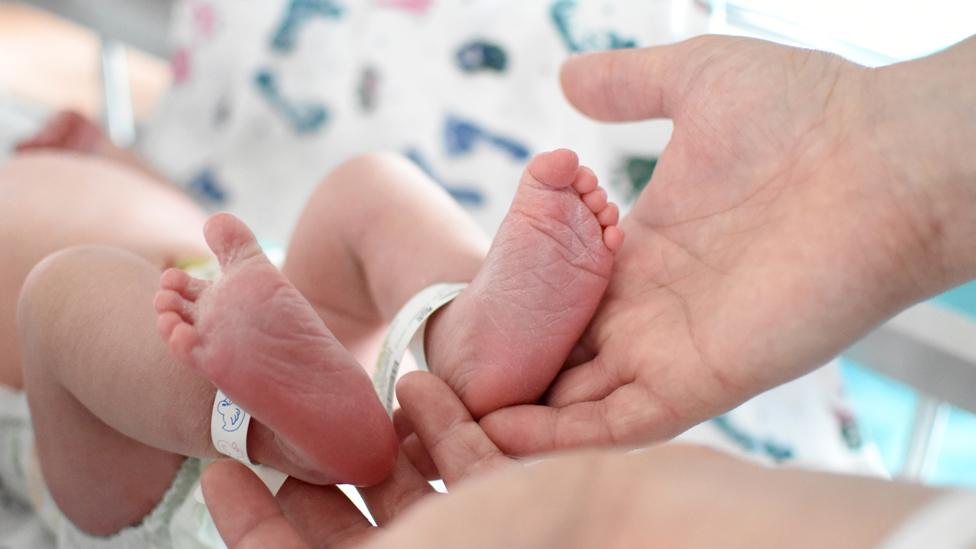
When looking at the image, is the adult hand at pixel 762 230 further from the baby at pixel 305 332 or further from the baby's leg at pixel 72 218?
the baby's leg at pixel 72 218

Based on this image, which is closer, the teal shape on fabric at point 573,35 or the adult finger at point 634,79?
the adult finger at point 634,79

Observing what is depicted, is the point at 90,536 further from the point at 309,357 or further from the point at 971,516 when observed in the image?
the point at 971,516

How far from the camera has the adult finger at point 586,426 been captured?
760mm

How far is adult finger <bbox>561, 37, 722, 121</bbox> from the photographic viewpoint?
33.3 inches

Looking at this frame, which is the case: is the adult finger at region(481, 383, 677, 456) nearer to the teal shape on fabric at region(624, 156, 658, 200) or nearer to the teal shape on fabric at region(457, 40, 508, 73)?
the teal shape on fabric at region(624, 156, 658, 200)

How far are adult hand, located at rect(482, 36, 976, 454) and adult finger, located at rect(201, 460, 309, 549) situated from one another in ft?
0.60

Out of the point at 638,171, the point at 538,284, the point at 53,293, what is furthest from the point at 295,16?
the point at 538,284

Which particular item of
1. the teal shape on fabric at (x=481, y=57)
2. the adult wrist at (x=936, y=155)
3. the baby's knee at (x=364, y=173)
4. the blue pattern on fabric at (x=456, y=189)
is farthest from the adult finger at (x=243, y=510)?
the teal shape on fabric at (x=481, y=57)

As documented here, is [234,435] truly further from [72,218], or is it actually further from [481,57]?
[481,57]

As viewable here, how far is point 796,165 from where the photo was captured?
2.62ft

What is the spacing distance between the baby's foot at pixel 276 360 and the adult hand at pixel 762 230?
130 mm

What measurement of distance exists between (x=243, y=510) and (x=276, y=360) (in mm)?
122

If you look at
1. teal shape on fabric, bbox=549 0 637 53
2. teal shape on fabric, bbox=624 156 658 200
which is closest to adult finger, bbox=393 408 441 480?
teal shape on fabric, bbox=624 156 658 200

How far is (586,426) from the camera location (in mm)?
763
